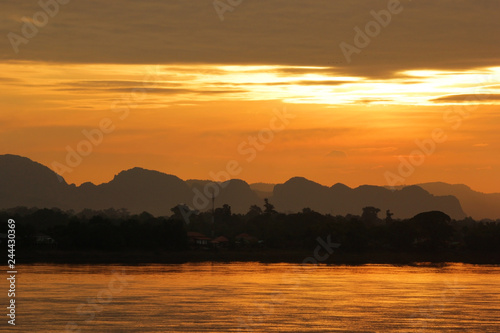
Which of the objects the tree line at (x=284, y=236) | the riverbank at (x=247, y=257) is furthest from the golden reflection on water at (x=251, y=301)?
the tree line at (x=284, y=236)

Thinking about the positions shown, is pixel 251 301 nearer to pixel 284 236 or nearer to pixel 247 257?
pixel 247 257

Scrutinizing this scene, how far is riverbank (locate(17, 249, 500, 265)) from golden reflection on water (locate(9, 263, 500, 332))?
19709 mm

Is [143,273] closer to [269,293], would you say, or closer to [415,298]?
[269,293]

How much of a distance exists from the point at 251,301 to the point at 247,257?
60.0 meters

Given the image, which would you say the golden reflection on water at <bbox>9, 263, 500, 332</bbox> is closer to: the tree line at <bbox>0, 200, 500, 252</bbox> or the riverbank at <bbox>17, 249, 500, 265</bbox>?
the riverbank at <bbox>17, 249, 500, 265</bbox>

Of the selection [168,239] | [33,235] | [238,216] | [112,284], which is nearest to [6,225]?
[33,235]

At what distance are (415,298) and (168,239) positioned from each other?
57.8 metres

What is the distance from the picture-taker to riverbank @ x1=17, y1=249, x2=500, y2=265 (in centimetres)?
9981

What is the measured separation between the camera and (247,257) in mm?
112750

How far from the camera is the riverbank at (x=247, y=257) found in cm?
9981

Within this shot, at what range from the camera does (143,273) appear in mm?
76125

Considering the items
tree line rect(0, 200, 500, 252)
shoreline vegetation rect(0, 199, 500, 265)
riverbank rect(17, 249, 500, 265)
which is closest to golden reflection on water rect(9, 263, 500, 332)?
riverbank rect(17, 249, 500, 265)

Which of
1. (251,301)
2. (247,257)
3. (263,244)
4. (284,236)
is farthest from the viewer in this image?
(263,244)

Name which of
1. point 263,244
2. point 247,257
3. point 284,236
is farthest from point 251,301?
point 263,244
